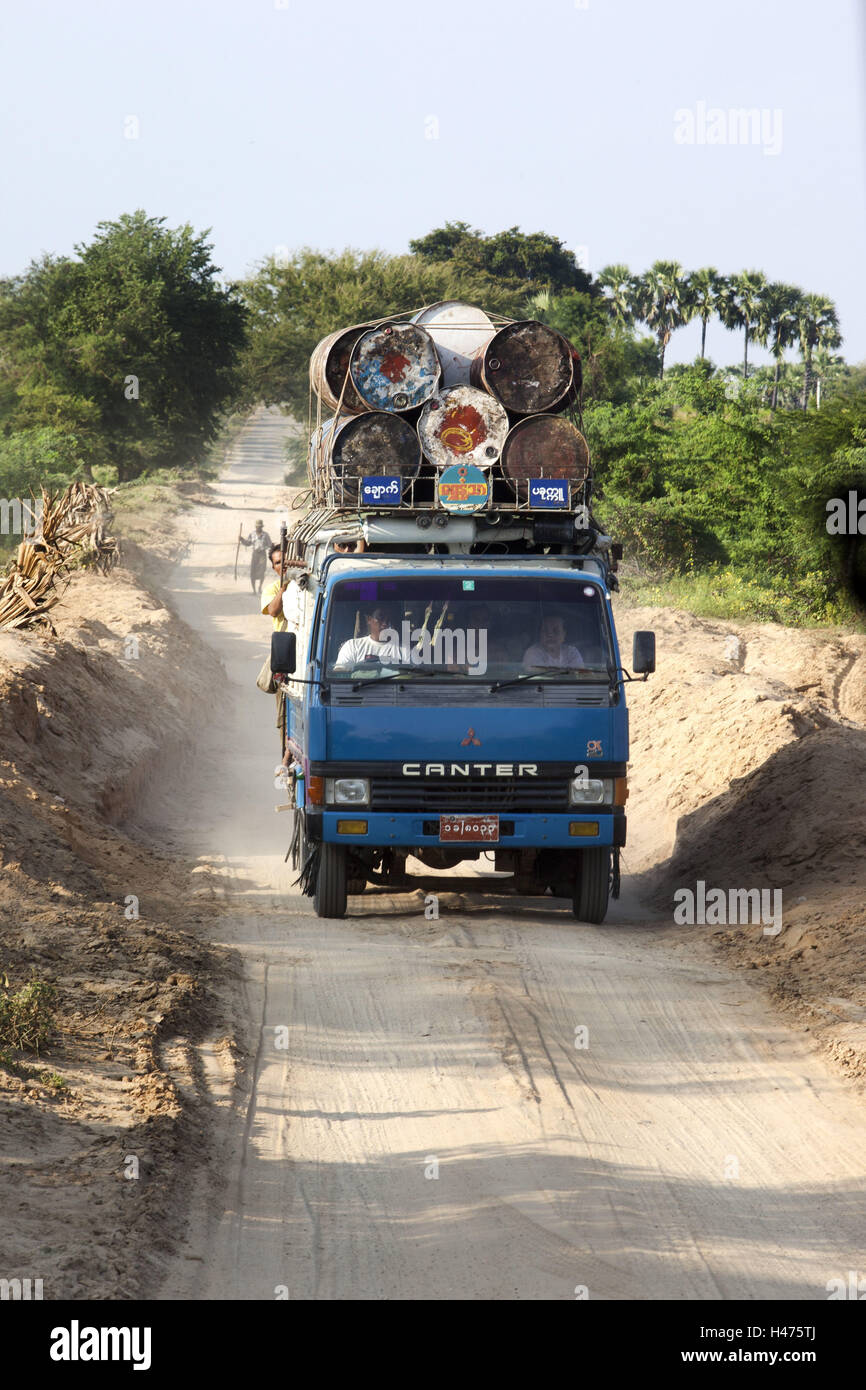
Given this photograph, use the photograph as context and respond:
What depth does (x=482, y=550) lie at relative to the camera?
10.6 meters

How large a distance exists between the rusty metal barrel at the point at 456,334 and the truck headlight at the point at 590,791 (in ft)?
11.4

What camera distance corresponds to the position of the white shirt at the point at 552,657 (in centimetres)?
977

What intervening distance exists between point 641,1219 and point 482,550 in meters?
6.15

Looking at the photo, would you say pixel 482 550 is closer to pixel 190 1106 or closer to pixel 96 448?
pixel 190 1106

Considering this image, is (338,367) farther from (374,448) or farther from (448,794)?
(448,794)

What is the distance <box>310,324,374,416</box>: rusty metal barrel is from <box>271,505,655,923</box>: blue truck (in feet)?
4.14

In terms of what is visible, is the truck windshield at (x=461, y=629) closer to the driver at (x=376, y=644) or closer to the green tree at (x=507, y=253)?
the driver at (x=376, y=644)

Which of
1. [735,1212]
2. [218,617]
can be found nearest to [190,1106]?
[735,1212]

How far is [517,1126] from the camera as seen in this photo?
6.12 metres

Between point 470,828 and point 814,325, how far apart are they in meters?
67.2

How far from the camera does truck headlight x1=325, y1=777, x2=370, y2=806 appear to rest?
9562 millimetres

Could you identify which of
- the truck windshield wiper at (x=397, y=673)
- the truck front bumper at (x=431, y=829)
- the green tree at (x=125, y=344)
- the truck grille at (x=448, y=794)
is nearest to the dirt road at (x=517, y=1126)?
the truck front bumper at (x=431, y=829)

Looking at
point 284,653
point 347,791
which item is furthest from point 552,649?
point 284,653

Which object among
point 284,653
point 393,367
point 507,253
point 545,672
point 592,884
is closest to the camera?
point 545,672
